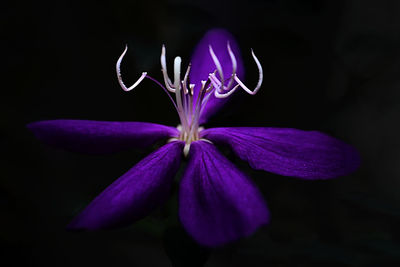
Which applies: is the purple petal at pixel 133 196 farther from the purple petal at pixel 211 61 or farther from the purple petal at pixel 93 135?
the purple petal at pixel 211 61

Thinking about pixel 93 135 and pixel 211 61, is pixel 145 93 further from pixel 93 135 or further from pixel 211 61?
pixel 93 135

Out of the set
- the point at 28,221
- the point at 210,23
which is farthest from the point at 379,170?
the point at 28,221

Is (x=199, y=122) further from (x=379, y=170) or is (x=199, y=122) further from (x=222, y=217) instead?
(x=379, y=170)

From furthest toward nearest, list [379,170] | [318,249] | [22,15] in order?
[379,170] → [22,15] → [318,249]

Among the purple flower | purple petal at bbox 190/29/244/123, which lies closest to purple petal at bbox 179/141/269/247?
the purple flower

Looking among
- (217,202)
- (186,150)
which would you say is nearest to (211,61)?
(186,150)

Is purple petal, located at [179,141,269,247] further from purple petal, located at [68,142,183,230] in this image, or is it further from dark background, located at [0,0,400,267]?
dark background, located at [0,0,400,267]

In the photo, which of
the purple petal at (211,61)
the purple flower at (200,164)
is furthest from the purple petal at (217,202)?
the purple petal at (211,61)
